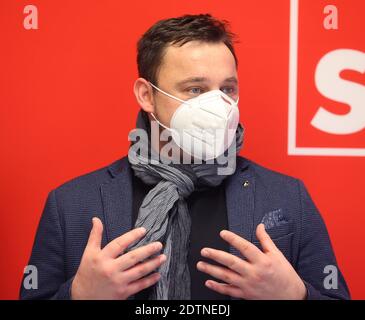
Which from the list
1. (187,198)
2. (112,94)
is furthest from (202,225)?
(112,94)

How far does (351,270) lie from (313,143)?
0.53 m

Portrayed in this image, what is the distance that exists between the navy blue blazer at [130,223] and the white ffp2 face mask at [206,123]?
0.14m

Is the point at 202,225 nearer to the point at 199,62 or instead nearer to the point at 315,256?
the point at 315,256

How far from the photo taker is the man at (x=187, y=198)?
1.51 m

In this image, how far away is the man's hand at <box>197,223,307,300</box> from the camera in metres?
1.22

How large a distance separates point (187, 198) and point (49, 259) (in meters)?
0.47

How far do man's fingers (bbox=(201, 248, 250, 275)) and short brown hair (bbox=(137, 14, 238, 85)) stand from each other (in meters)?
0.67

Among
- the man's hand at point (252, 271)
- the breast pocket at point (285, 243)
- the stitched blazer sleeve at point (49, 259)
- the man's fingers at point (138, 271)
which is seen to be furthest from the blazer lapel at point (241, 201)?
the stitched blazer sleeve at point (49, 259)

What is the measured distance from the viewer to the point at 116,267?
121 centimetres

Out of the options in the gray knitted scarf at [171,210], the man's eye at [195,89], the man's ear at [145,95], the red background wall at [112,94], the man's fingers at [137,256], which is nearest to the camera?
the man's fingers at [137,256]

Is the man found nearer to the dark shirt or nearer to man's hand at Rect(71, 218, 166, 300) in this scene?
the dark shirt

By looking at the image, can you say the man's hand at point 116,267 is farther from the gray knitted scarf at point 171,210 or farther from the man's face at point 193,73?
the man's face at point 193,73

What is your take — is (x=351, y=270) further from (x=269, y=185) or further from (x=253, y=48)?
(x=253, y=48)

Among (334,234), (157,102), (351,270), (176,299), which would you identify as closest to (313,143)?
(334,234)
